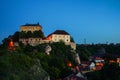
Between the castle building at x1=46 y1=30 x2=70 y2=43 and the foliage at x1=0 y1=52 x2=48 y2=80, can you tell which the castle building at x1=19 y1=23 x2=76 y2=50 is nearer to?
the castle building at x1=46 y1=30 x2=70 y2=43

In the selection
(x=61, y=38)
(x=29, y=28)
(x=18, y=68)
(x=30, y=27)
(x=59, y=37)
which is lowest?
(x=18, y=68)

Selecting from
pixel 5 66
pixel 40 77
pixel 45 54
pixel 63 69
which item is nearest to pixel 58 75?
pixel 63 69

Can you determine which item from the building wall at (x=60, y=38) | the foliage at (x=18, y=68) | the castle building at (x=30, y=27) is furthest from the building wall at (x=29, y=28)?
the foliage at (x=18, y=68)

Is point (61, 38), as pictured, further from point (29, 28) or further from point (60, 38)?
point (29, 28)

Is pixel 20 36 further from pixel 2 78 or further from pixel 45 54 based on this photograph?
pixel 2 78

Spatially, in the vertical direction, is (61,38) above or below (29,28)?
below

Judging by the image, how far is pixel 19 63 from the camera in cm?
3488

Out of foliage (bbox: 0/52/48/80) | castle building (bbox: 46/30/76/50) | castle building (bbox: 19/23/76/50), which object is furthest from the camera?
castle building (bbox: 46/30/76/50)

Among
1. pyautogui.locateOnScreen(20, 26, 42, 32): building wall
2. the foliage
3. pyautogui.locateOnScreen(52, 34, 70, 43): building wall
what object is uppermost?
pyautogui.locateOnScreen(20, 26, 42, 32): building wall

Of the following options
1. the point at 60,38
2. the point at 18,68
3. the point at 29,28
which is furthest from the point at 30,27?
the point at 18,68

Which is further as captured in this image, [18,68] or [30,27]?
[30,27]

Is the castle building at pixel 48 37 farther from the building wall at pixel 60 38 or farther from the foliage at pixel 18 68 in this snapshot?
the foliage at pixel 18 68

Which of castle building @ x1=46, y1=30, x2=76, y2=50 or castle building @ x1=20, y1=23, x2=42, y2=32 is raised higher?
castle building @ x1=20, y1=23, x2=42, y2=32

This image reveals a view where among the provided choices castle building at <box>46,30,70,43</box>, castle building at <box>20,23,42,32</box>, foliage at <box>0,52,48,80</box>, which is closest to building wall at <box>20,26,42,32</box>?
castle building at <box>20,23,42,32</box>
